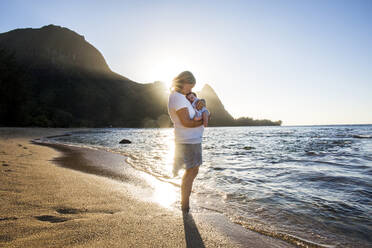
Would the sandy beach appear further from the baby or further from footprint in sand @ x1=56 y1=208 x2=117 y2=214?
the baby

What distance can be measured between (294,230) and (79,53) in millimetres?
178044

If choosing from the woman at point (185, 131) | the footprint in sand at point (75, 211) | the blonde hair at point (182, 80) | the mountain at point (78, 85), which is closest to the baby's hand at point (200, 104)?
the woman at point (185, 131)

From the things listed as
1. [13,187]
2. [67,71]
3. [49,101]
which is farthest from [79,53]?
[13,187]

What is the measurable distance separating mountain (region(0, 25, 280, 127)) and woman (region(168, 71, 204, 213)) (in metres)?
69.9

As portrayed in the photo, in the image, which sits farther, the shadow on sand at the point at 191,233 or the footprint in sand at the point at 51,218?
the footprint in sand at the point at 51,218

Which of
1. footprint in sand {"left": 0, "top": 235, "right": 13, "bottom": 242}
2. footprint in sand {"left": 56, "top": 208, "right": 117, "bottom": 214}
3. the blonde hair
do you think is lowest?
footprint in sand {"left": 56, "top": 208, "right": 117, "bottom": 214}

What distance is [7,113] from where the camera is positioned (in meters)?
39.5

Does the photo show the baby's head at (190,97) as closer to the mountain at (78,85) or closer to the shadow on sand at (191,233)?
the shadow on sand at (191,233)

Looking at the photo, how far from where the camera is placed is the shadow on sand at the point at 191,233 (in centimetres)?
232

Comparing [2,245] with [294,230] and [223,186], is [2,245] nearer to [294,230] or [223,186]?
[294,230]

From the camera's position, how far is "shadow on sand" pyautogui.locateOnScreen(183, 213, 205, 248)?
2317 mm

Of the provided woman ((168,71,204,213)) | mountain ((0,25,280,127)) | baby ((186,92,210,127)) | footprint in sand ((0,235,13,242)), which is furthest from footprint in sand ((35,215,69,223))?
mountain ((0,25,280,127))

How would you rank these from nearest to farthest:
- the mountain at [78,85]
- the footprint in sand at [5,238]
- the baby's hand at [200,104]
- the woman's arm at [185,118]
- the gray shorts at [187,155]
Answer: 1. the footprint in sand at [5,238]
2. the woman's arm at [185,118]
3. the baby's hand at [200,104]
4. the gray shorts at [187,155]
5. the mountain at [78,85]

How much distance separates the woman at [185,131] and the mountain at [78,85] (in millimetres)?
69886
